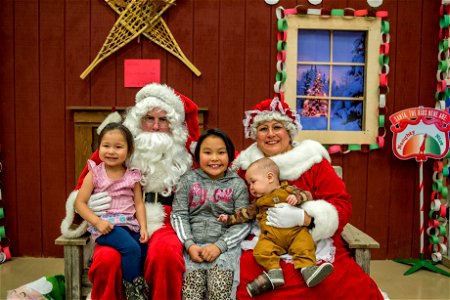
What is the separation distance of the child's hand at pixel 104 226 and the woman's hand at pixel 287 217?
2.60 feet

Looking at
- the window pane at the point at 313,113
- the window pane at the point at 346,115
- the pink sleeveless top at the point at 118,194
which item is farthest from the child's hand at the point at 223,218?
the window pane at the point at 346,115

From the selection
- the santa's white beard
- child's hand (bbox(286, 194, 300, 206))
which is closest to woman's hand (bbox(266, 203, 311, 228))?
child's hand (bbox(286, 194, 300, 206))

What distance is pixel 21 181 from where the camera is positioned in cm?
362

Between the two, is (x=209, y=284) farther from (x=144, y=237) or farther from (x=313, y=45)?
(x=313, y=45)

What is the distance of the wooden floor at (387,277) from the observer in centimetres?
300

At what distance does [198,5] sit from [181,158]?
5.69ft

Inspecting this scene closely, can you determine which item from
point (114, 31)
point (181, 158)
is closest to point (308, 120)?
point (181, 158)

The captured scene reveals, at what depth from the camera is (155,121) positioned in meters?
2.36

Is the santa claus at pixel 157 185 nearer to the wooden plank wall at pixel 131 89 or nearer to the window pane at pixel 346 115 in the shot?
the wooden plank wall at pixel 131 89

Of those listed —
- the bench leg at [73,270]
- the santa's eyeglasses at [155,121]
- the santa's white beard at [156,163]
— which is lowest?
the bench leg at [73,270]

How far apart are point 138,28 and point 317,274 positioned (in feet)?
8.58

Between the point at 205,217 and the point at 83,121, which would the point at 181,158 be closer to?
the point at 205,217

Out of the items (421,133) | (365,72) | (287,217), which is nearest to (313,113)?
(365,72)

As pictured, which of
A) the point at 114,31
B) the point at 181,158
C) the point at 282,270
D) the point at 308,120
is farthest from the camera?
the point at 308,120
